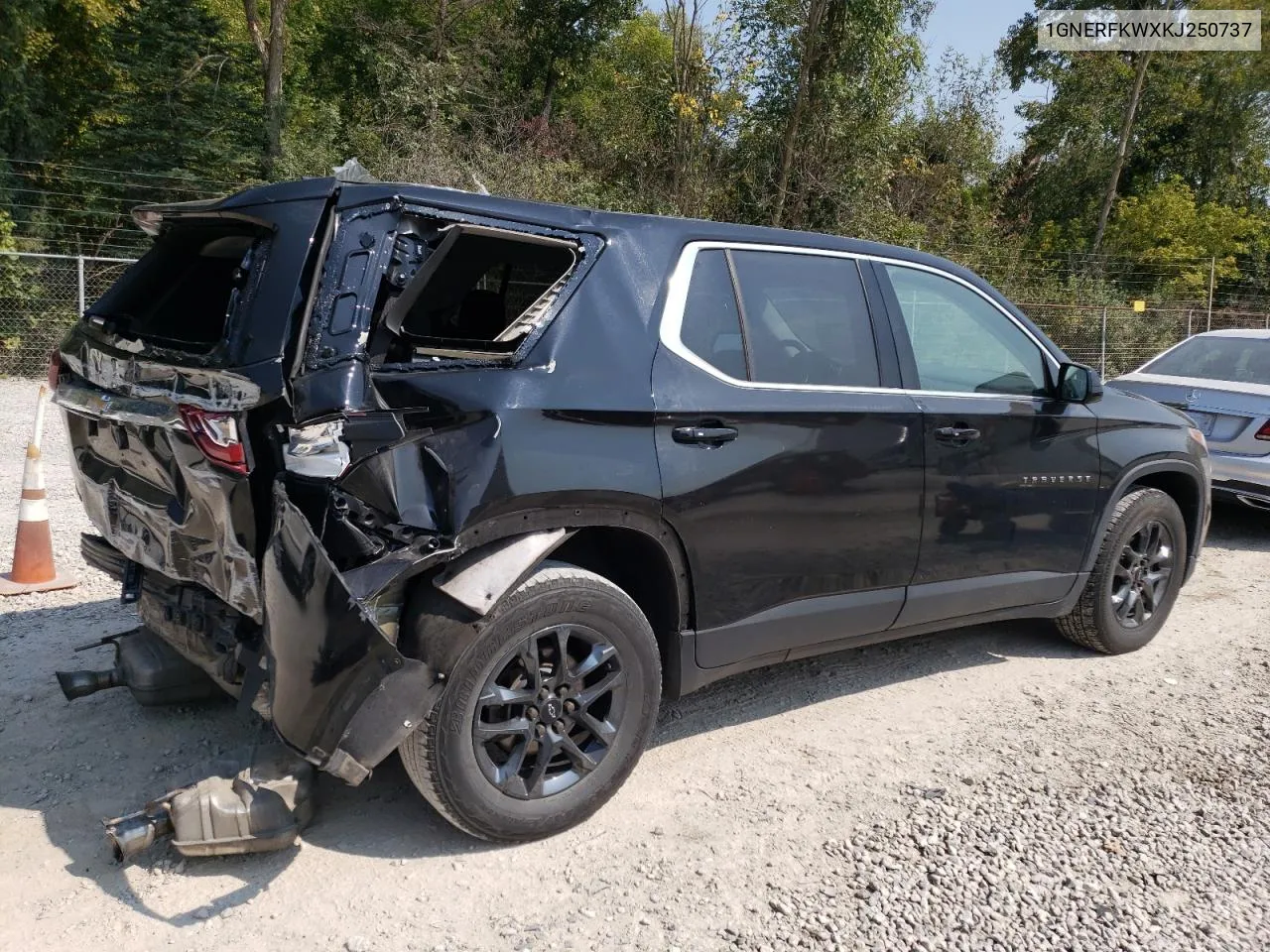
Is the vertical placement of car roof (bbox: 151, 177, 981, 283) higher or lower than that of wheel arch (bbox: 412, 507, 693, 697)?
higher

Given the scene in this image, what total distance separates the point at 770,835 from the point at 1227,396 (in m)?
6.27

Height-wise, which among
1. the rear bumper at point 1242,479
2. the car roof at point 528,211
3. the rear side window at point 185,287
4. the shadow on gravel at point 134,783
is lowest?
the shadow on gravel at point 134,783

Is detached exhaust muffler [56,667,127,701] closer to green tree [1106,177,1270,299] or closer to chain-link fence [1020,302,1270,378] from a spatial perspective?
chain-link fence [1020,302,1270,378]

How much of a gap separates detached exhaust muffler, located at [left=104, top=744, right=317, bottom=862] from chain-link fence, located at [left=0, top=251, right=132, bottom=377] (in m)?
14.0

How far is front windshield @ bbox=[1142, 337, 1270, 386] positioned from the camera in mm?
8188

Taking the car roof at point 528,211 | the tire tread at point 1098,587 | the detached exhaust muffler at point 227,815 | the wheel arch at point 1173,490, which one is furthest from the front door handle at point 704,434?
the tire tread at point 1098,587

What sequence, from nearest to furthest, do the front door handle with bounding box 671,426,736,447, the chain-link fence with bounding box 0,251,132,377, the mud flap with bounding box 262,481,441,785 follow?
1. the mud flap with bounding box 262,481,441,785
2. the front door handle with bounding box 671,426,736,447
3. the chain-link fence with bounding box 0,251,132,377

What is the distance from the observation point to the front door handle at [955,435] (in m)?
4.09

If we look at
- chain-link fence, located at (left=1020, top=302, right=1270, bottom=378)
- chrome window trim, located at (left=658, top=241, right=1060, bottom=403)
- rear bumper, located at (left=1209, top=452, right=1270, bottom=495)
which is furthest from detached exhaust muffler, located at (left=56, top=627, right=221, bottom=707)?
chain-link fence, located at (left=1020, top=302, right=1270, bottom=378)

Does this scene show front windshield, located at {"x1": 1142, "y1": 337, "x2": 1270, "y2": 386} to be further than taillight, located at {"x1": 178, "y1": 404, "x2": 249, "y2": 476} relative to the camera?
Yes

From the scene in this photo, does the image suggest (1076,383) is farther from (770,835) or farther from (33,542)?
(33,542)

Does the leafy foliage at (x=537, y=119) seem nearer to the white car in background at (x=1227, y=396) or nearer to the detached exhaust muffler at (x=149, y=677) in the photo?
the white car in background at (x=1227, y=396)

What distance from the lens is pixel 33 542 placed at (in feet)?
17.6

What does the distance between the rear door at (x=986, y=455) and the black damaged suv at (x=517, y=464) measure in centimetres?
2
